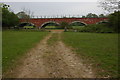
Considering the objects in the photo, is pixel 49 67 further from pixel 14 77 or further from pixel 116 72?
pixel 116 72

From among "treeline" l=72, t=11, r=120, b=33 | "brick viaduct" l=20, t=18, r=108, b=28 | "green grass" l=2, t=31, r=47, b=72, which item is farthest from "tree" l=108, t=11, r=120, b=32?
"green grass" l=2, t=31, r=47, b=72

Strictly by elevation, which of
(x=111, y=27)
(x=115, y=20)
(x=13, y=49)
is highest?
(x=115, y=20)

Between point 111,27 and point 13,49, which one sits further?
point 111,27

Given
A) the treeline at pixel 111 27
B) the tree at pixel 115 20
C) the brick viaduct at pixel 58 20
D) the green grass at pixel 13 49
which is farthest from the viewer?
the brick viaduct at pixel 58 20

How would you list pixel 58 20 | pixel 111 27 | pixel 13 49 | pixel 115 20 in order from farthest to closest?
pixel 58 20 → pixel 111 27 → pixel 115 20 → pixel 13 49

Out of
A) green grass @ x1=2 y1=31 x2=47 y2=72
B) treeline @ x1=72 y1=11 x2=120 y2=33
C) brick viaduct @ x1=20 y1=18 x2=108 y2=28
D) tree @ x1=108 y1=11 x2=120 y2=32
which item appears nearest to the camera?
green grass @ x1=2 y1=31 x2=47 y2=72

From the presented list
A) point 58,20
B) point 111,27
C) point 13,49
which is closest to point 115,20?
point 111,27

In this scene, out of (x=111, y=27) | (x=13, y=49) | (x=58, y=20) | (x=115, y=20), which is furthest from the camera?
(x=58, y=20)

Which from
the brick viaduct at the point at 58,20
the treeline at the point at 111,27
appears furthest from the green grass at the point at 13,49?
the brick viaduct at the point at 58,20

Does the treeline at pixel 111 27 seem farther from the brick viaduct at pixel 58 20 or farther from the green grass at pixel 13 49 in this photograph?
the green grass at pixel 13 49

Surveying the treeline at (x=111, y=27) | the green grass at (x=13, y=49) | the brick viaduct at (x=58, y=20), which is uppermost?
the brick viaduct at (x=58, y=20)

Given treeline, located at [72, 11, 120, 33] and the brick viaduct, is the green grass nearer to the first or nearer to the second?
treeline, located at [72, 11, 120, 33]

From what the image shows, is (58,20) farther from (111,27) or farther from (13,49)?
(13,49)

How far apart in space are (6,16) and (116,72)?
4705 cm
